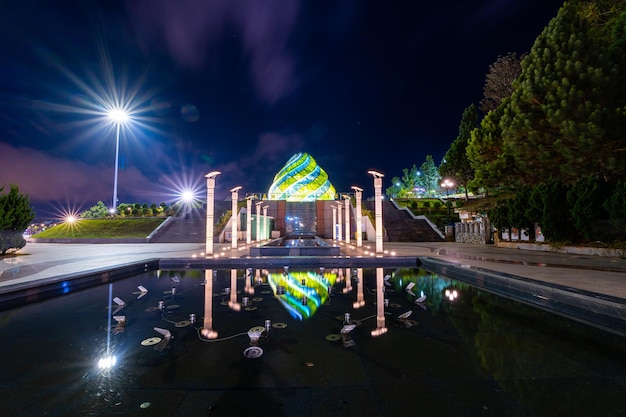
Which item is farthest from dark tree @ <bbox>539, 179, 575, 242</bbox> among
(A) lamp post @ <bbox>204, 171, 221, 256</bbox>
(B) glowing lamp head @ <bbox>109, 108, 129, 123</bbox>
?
(B) glowing lamp head @ <bbox>109, 108, 129, 123</bbox>

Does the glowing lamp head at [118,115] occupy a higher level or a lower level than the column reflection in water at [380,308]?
higher

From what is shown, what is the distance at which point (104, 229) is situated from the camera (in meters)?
25.1

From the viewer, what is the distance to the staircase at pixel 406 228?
2273 cm

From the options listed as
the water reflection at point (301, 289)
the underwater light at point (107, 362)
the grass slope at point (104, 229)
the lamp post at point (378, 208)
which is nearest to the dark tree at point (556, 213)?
the lamp post at point (378, 208)

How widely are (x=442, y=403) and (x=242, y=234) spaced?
2292 centimetres

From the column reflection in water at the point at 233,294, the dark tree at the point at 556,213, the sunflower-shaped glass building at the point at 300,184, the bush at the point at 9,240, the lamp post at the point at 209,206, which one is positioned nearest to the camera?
the column reflection in water at the point at 233,294

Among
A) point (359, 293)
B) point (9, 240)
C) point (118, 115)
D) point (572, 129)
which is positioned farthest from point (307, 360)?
point (118, 115)

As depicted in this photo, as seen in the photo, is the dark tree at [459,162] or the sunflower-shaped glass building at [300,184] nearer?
the dark tree at [459,162]

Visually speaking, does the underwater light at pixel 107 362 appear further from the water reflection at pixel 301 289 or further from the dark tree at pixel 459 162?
the dark tree at pixel 459 162

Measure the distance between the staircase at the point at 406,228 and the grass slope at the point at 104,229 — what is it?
19590 millimetres

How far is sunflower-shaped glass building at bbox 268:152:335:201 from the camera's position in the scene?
50719 millimetres

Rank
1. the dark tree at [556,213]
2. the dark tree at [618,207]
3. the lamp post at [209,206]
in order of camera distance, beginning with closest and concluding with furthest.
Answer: the dark tree at [618,207] → the lamp post at [209,206] → the dark tree at [556,213]

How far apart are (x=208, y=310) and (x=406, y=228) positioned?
71.3 feet

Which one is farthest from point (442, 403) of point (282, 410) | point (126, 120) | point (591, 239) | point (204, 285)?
point (126, 120)
